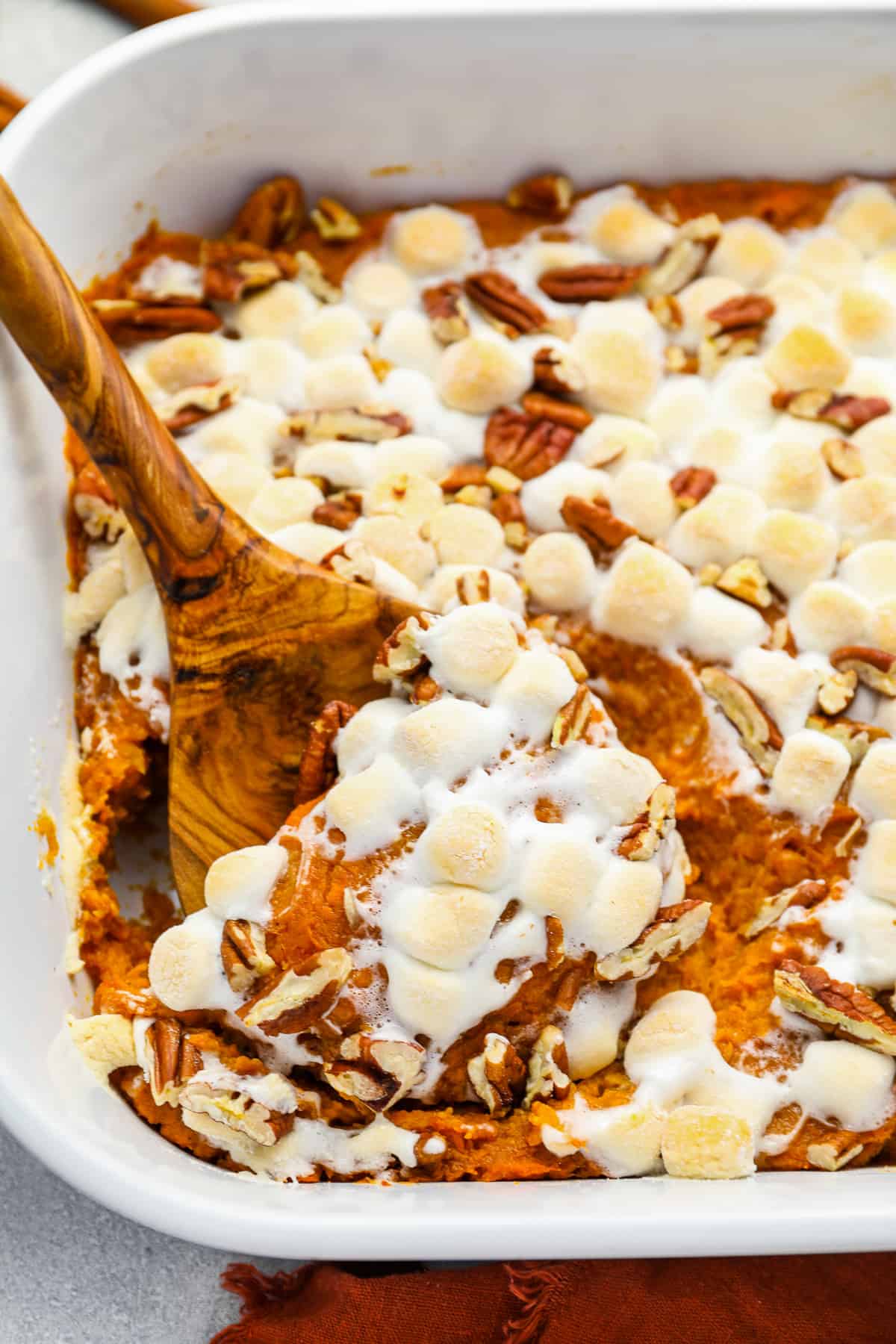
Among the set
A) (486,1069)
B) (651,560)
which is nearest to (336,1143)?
(486,1069)

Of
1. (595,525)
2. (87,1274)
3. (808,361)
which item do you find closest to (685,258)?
(808,361)

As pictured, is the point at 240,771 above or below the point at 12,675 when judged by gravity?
below

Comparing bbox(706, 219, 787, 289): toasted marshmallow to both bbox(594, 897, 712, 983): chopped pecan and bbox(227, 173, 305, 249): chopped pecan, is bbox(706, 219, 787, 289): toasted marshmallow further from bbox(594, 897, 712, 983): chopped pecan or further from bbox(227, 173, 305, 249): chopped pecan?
bbox(594, 897, 712, 983): chopped pecan

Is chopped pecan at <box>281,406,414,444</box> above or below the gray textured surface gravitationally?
above

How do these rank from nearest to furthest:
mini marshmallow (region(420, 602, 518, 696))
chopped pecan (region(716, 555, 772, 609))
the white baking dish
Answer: the white baking dish → mini marshmallow (region(420, 602, 518, 696)) → chopped pecan (region(716, 555, 772, 609))

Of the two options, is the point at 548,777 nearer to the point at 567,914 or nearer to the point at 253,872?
the point at 567,914

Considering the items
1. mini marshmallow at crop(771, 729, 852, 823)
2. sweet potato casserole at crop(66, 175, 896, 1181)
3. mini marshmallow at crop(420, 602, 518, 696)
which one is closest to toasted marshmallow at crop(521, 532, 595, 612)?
sweet potato casserole at crop(66, 175, 896, 1181)

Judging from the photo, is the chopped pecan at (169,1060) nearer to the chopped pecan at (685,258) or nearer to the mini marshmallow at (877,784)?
the mini marshmallow at (877,784)
